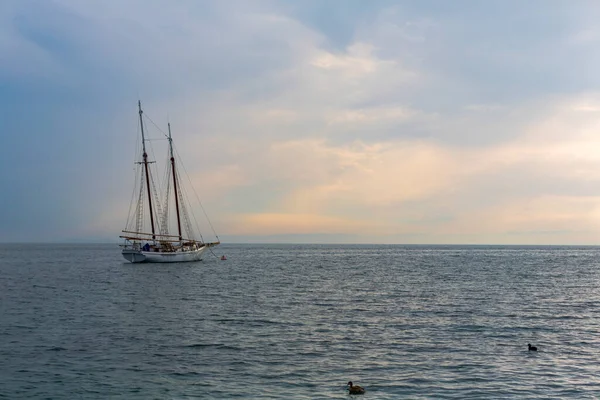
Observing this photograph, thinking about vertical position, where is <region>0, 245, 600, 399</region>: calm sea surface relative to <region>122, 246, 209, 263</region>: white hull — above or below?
below

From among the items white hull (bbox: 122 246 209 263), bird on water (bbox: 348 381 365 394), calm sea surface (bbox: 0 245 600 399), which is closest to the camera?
bird on water (bbox: 348 381 365 394)

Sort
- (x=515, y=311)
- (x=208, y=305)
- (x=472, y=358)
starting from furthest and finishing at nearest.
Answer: (x=208, y=305)
(x=515, y=311)
(x=472, y=358)

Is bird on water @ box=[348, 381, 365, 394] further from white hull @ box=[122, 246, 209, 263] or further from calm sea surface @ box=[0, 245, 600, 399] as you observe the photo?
white hull @ box=[122, 246, 209, 263]

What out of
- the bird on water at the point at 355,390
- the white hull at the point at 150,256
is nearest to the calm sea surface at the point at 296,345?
the bird on water at the point at 355,390

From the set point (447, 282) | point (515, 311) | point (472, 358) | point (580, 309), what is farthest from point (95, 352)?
point (447, 282)

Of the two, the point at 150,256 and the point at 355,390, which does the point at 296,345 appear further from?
the point at 150,256

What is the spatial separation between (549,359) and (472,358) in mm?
4178

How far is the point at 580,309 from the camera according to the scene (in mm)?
50281

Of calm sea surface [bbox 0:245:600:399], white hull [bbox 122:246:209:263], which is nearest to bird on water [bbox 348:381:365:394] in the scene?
calm sea surface [bbox 0:245:600:399]

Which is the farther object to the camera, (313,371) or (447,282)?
(447,282)

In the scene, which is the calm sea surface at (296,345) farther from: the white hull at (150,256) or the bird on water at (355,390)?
the white hull at (150,256)

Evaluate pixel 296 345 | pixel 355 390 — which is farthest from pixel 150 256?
pixel 355 390

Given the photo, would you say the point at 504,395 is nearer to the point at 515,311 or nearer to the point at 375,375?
the point at 375,375

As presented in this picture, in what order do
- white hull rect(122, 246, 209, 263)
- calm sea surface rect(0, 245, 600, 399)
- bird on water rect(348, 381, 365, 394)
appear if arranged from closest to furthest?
1. bird on water rect(348, 381, 365, 394)
2. calm sea surface rect(0, 245, 600, 399)
3. white hull rect(122, 246, 209, 263)
